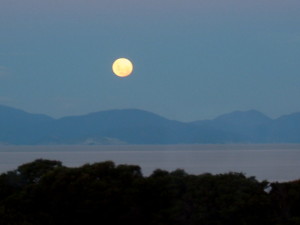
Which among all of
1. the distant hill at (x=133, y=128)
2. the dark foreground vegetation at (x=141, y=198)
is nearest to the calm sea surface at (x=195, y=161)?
the distant hill at (x=133, y=128)

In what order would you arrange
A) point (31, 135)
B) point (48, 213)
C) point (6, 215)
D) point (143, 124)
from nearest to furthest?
point (6, 215) < point (48, 213) < point (143, 124) < point (31, 135)

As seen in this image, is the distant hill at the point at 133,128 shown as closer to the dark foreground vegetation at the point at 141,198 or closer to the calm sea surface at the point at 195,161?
the calm sea surface at the point at 195,161

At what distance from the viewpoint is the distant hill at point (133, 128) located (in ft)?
466

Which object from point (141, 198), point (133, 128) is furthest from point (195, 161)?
point (141, 198)

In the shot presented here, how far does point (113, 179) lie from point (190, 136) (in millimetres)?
132102

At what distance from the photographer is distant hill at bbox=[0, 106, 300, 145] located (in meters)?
142

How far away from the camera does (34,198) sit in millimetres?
15633

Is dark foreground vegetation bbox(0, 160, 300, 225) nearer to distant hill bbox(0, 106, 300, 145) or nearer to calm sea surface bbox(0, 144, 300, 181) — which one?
calm sea surface bbox(0, 144, 300, 181)

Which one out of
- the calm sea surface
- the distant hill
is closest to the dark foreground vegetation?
the calm sea surface

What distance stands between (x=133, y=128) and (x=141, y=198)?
125 meters

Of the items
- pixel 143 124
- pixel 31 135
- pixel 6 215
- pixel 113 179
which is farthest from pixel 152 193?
pixel 31 135

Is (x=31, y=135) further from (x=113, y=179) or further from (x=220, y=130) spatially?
(x=113, y=179)

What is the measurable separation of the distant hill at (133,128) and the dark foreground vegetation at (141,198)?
122 meters

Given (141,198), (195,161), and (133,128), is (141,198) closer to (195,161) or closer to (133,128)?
(195,161)
